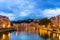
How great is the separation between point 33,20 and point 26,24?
910cm

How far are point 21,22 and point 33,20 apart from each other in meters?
6.98

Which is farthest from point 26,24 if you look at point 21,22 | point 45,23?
point 45,23

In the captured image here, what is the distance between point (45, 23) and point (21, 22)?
39.1 m

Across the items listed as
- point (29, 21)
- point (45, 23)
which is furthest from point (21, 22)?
point (45, 23)

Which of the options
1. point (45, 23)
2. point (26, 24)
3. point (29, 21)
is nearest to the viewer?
point (45, 23)

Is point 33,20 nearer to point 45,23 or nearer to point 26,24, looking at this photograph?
point 26,24

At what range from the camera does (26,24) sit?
106 m

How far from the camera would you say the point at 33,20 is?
376 ft

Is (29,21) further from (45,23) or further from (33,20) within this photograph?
(45,23)

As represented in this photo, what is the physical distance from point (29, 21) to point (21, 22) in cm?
453

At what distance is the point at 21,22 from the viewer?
110312 millimetres

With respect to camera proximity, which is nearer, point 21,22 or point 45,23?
point 45,23

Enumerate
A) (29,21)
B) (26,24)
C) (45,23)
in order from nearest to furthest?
(45,23) < (26,24) < (29,21)

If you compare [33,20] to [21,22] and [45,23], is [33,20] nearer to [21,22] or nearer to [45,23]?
[21,22]
